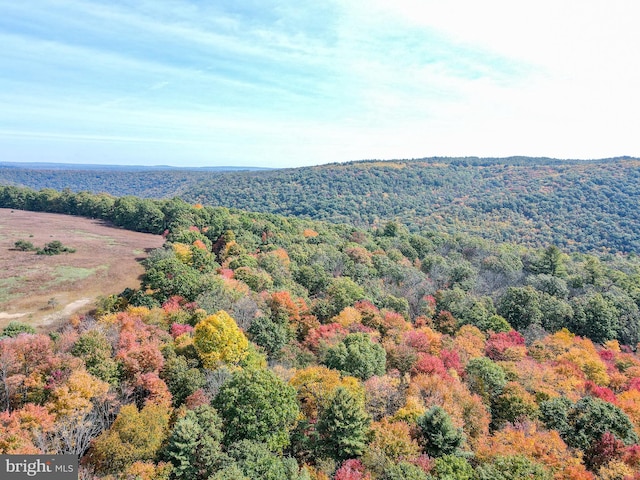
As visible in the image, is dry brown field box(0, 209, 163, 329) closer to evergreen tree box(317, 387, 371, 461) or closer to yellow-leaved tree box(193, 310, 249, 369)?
yellow-leaved tree box(193, 310, 249, 369)

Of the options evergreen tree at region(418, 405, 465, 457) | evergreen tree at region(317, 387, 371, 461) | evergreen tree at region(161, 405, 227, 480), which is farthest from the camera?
evergreen tree at region(418, 405, 465, 457)

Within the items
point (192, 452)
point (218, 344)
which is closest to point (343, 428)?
point (192, 452)

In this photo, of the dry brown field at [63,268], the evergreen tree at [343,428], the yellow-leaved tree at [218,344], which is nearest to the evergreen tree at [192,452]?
the evergreen tree at [343,428]

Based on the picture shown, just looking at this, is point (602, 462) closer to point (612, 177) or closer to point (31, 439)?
Answer: point (31, 439)

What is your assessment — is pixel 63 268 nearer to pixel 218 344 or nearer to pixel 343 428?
pixel 218 344

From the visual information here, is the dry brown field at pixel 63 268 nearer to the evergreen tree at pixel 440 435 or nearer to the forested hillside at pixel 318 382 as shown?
the forested hillside at pixel 318 382

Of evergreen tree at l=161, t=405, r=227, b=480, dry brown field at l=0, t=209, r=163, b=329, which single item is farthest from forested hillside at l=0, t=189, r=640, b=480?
dry brown field at l=0, t=209, r=163, b=329

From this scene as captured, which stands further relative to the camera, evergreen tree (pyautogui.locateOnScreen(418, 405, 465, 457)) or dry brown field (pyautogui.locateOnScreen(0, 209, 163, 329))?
dry brown field (pyautogui.locateOnScreen(0, 209, 163, 329))
